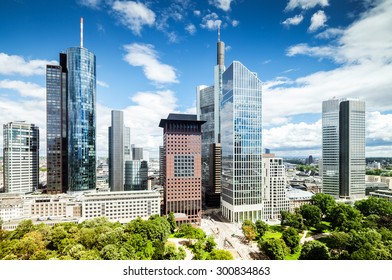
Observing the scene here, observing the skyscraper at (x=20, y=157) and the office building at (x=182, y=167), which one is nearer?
the office building at (x=182, y=167)

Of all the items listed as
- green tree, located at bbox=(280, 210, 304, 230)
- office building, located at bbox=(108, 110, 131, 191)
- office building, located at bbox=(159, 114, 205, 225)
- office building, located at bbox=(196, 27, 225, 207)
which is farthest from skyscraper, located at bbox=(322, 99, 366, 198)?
office building, located at bbox=(108, 110, 131, 191)

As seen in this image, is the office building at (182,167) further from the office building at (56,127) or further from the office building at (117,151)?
the office building at (117,151)

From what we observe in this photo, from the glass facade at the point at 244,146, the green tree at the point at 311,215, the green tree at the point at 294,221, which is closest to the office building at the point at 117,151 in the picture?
the glass facade at the point at 244,146

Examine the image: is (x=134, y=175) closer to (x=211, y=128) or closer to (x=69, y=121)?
(x=69, y=121)

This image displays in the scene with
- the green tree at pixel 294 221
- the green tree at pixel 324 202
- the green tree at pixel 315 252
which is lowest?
the green tree at pixel 294 221

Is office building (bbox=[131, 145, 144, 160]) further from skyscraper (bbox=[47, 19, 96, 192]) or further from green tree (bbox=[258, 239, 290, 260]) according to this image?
green tree (bbox=[258, 239, 290, 260])

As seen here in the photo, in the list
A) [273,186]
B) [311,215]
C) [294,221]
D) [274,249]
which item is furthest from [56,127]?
[311,215]
